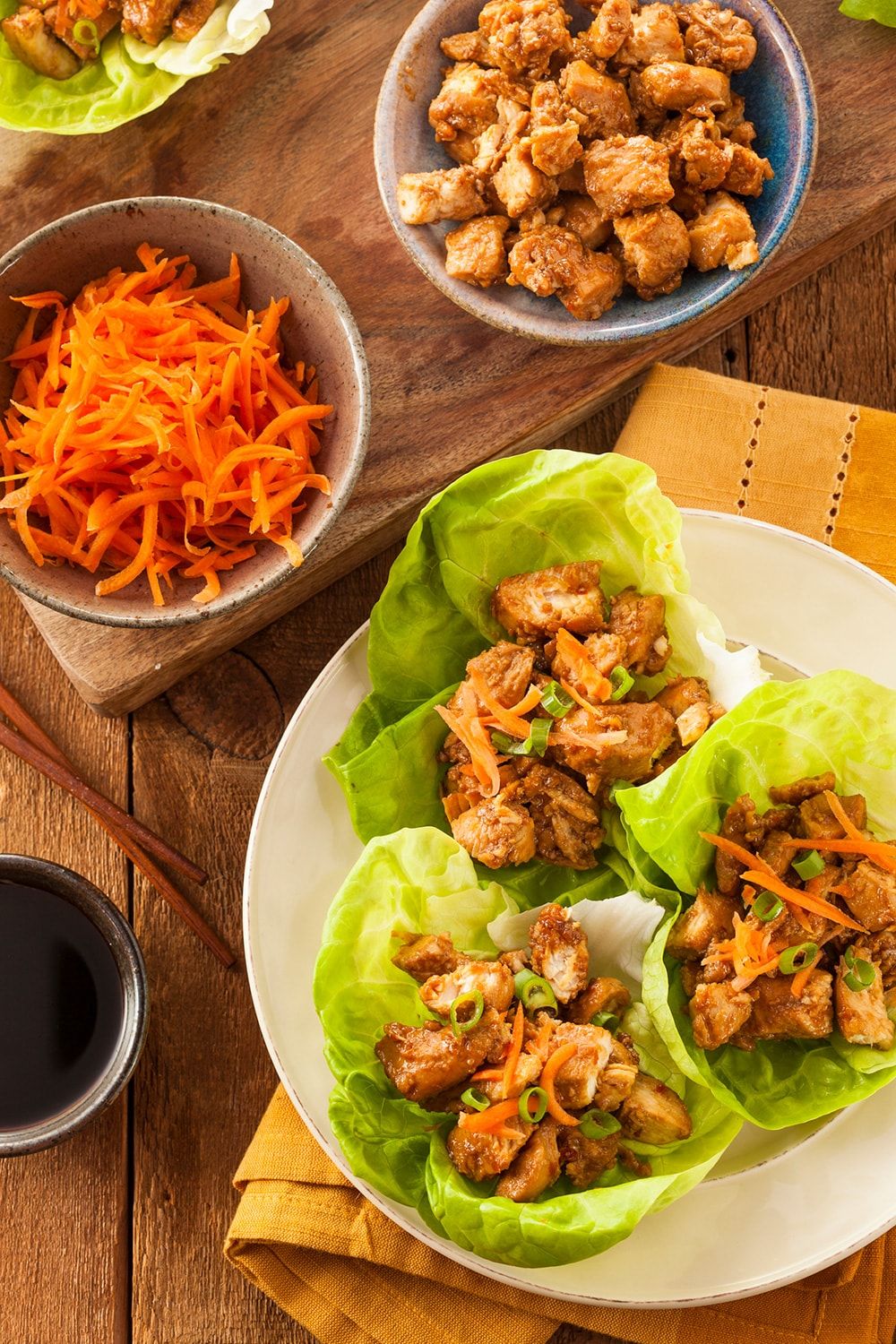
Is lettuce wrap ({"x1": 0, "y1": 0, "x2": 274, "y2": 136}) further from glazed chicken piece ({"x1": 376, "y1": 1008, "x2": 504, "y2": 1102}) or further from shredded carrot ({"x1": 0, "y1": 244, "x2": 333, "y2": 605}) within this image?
glazed chicken piece ({"x1": 376, "y1": 1008, "x2": 504, "y2": 1102})

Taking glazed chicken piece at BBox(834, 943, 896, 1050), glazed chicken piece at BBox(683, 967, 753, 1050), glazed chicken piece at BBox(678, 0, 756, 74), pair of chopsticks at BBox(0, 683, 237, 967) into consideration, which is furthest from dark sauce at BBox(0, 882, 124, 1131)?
glazed chicken piece at BBox(678, 0, 756, 74)

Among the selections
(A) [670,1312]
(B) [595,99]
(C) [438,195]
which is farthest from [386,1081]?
(B) [595,99]

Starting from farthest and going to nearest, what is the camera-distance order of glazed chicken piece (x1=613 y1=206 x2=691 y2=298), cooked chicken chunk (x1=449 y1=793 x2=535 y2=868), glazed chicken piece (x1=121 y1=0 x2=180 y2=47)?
1. glazed chicken piece (x1=121 y1=0 x2=180 y2=47)
2. glazed chicken piece (x1=613 y1=206 x2=691 y2=298)
3. cooked chicken chunk (x1=449 y1=793 x2=535 y2=868)

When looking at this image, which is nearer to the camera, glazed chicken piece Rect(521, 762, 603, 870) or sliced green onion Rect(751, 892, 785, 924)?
sliced green onion Rect(751, 892, 785, 924)

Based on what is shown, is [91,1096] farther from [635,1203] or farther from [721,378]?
[721,378]

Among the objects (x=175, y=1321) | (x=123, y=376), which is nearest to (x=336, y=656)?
(x=123, y=376)

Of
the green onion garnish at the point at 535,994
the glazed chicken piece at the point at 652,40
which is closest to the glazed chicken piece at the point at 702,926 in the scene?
the green onion garnish at the point at 535,994

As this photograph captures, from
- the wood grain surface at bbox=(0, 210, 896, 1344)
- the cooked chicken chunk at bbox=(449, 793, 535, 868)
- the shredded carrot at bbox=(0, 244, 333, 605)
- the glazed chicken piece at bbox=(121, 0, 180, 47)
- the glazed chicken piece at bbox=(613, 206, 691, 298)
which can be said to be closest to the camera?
the cooked chicken chunk at bbox=(449, 793, 535, 868)
